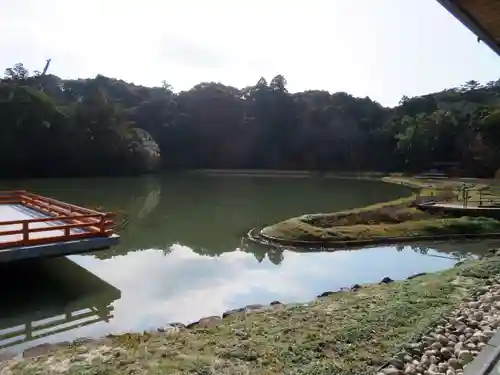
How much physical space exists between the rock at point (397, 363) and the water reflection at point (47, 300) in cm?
404

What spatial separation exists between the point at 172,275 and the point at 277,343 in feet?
15.5

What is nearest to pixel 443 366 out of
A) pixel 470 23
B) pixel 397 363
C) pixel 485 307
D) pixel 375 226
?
pixel 397 363

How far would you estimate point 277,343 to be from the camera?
4637 mm

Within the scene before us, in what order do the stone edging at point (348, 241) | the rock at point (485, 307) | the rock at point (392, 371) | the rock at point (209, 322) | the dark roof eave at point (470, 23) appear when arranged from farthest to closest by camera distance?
the stone edging at point (348, 241)
the rock at point (209, 322)
the rock at point (485, 307)
the rock at point (392, 371)
the dark roof eave at point (470, 23)

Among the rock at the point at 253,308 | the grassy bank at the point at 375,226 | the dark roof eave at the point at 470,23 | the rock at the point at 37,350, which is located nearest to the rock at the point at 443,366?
the dark roof eave at the point at 470,23

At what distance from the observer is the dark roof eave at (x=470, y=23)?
7.52 feet

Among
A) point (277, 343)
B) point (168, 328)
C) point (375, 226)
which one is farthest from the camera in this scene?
point (375, 226)

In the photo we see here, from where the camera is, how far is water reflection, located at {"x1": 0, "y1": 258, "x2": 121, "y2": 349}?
609cm

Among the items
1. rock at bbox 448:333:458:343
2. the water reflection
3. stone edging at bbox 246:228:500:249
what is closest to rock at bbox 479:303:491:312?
rock at bbox 448:333:458:343

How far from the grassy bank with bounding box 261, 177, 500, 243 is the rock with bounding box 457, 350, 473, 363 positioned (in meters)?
7.99

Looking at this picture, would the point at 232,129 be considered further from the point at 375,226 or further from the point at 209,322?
the point at 209,322

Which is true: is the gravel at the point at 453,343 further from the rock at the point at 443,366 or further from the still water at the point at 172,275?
the still water at the point at 172,275

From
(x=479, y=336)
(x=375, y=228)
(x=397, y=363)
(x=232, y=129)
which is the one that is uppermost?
(x=232, y=129)

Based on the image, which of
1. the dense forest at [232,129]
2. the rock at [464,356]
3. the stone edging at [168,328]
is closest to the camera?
the rock at [464,356]
